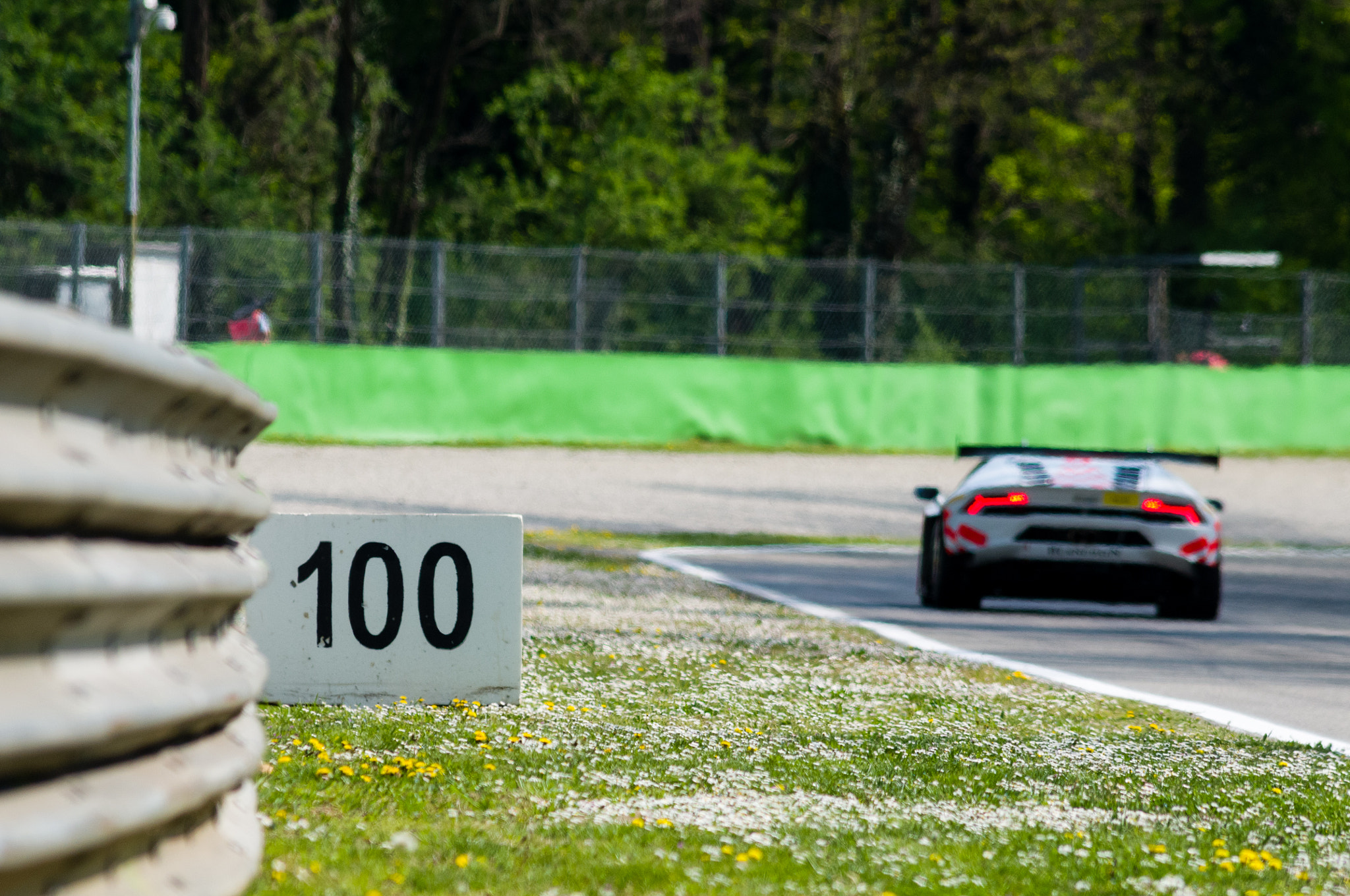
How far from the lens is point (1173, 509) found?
1163 centimetres

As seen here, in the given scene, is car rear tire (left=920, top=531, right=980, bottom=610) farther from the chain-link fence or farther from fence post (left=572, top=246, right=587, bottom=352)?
fence post (left=572, top=246, right=587, bottom=352)

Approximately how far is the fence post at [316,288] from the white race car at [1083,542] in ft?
51.9

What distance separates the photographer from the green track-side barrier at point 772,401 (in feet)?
85.8

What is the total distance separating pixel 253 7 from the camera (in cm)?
5309

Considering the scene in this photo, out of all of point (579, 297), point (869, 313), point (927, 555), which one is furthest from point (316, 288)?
point (927, 555)

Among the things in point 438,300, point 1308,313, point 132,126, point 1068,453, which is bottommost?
point 1068,453

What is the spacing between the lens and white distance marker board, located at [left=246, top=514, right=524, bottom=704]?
657 cm

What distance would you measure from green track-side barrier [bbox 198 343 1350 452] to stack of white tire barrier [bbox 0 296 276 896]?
23.0 metres

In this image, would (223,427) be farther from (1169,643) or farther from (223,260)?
(223,260)

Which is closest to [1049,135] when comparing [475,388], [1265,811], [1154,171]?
[1154,171]

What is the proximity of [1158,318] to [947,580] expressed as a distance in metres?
20.0

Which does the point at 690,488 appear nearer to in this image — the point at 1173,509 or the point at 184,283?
the point at 184,283

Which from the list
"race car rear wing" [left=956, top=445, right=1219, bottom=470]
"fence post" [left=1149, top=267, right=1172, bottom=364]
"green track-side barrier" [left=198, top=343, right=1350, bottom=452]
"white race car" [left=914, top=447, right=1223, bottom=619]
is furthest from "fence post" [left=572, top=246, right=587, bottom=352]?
"white race car" [left=914, top=447, right=1223, bottom=619]

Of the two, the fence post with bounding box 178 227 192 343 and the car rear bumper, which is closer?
the car rear bumper
